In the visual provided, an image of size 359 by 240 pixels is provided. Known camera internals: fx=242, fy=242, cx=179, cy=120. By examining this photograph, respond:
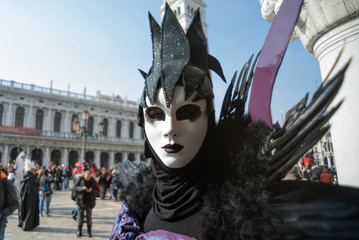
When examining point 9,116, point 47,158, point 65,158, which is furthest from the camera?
point 65,158

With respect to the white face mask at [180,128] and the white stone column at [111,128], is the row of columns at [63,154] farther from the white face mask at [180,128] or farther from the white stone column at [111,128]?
the white face mask at [180,128]

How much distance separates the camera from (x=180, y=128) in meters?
1.13

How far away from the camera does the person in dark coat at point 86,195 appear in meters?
5.14

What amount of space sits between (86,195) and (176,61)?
197 inches

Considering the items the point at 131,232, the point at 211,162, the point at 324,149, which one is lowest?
the point at 131,232

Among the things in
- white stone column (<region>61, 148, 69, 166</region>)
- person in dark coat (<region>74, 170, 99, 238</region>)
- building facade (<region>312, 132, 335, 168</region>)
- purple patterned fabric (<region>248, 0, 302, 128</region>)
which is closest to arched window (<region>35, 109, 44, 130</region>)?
white stone column (<region>61, 148, 69, 166</region>)

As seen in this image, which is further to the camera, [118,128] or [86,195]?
[118,128]

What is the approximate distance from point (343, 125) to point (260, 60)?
1222 millimetres

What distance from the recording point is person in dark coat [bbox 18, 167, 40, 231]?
18.4 feet

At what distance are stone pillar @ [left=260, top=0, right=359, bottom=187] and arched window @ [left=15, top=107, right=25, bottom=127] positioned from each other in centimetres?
3005

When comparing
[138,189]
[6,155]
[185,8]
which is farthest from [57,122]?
[138,189]

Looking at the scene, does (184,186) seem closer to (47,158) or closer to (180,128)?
(180,128)

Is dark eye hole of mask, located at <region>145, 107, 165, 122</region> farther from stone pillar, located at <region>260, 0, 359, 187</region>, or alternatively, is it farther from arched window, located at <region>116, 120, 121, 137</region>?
arched window, located at <region>116, 120, 121, 137</region>

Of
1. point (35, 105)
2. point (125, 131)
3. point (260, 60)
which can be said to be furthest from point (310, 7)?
point (125, 131)
